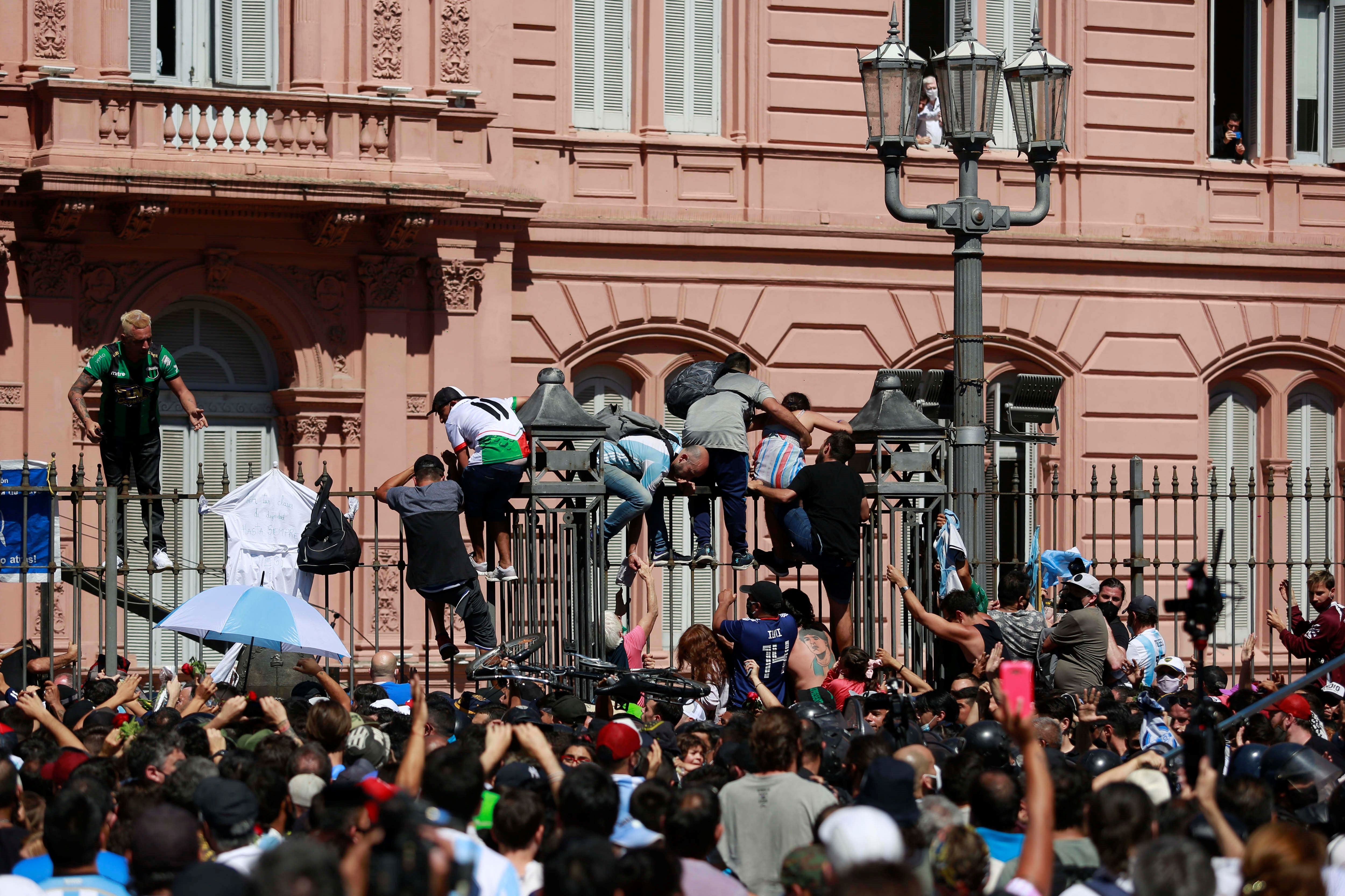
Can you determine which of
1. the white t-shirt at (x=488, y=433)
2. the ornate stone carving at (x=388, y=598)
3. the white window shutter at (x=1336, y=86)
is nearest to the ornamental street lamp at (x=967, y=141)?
the white t-shirt at (x=488, y=433)

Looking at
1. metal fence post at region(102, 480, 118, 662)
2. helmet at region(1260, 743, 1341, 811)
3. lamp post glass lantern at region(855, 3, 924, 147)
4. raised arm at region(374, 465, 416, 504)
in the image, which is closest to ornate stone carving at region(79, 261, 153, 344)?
metal fence post at region(102, 480, 118, 662)

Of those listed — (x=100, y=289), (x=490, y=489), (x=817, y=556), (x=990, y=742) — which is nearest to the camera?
(x=990, y=742)

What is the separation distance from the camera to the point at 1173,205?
22.6 meters

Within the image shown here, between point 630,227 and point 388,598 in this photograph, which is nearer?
point 388,598

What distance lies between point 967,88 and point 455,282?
25.6 ft

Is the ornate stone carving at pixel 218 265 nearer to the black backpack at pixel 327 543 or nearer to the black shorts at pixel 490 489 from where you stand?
the black backpack at pixel 327 543

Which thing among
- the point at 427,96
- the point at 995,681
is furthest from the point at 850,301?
the point at 995,681

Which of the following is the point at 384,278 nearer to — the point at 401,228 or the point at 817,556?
the point at 401,228

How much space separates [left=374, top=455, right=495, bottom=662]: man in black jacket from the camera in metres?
12.8

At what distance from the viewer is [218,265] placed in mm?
19125

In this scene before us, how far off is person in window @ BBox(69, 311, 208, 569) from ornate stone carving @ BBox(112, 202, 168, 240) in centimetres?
415

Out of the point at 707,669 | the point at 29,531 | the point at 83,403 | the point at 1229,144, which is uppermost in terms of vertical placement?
the point at 1229,144

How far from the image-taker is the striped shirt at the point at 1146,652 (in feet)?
46.4

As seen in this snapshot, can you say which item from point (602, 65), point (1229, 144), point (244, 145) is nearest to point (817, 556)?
point (244, 145)
